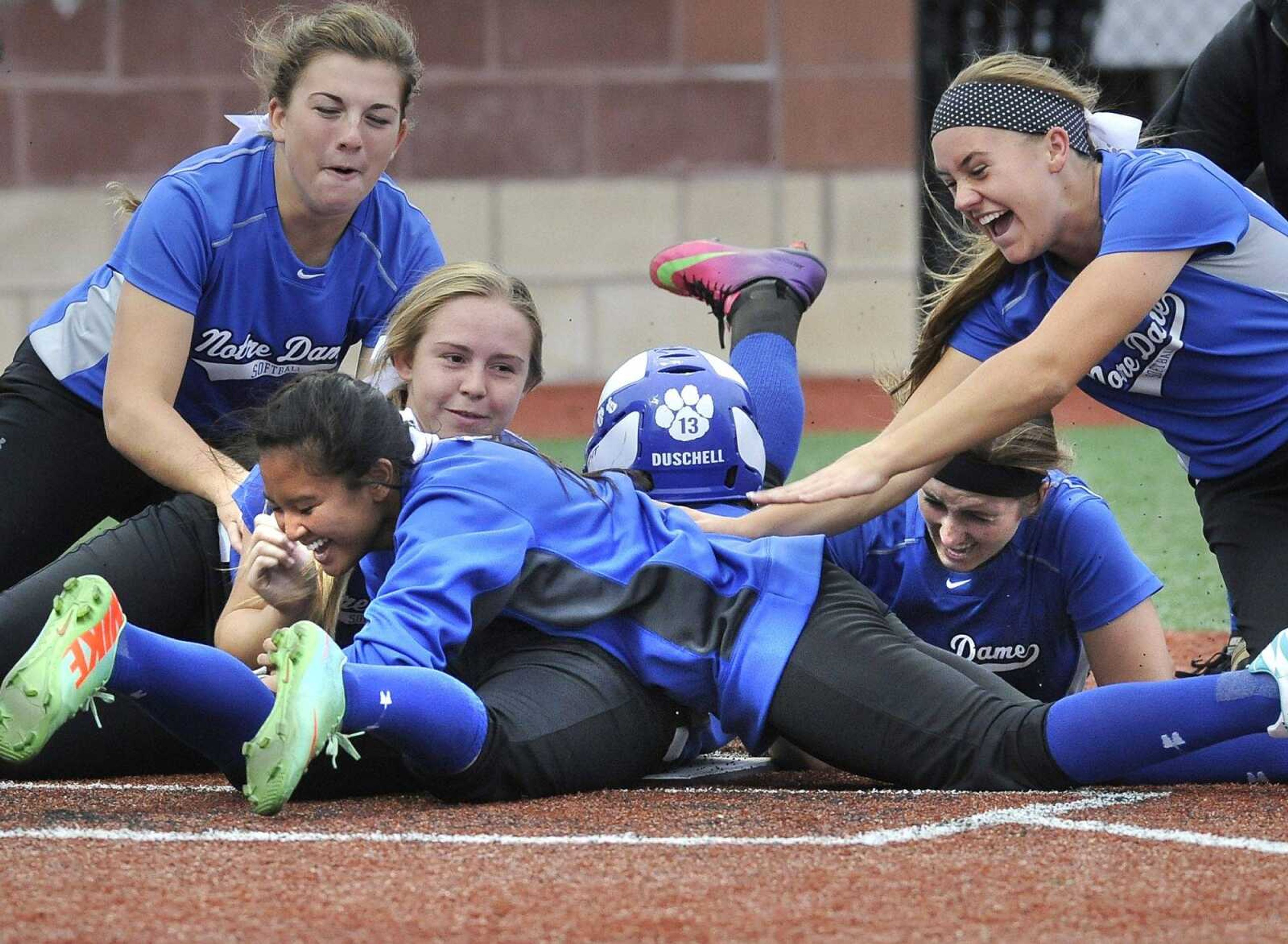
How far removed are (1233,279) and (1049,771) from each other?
104cm

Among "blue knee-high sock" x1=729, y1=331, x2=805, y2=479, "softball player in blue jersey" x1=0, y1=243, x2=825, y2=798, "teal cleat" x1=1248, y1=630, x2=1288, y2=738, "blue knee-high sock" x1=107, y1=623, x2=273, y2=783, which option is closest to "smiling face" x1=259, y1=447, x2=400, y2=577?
"softball player in blue jersey" x1=0, y1=243, x2=825, y2=798

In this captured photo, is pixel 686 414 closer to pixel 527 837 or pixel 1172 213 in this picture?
pixel 1172 213

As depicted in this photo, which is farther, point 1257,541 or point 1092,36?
point 1092,36

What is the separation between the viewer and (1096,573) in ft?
12.6

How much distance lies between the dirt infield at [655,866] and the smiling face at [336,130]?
1343mm

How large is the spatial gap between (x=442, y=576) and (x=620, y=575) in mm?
414

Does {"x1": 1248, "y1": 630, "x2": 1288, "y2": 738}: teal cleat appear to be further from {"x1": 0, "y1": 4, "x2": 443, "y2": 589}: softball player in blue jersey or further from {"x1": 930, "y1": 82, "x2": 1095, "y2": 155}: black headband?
{"x1": 0, "y1": 4, "x2": 443, "y2": 589}: softball player in blue jersey

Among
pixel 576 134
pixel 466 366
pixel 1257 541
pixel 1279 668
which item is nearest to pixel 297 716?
pixel 466 366

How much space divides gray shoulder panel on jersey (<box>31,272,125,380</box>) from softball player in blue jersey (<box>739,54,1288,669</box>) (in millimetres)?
1572

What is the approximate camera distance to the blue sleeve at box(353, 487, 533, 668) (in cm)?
300

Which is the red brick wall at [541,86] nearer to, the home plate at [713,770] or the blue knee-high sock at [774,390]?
the blue knee-high sock at [774,390]

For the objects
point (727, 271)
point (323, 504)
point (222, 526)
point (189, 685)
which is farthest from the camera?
point (727, 271)

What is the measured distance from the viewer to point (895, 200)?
11.7 meters

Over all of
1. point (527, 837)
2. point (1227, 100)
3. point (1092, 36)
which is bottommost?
point (527, 837)
